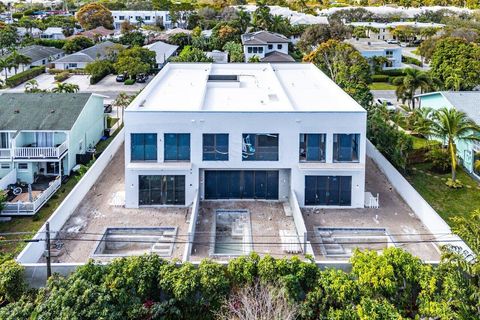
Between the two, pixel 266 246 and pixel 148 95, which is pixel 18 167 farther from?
pixel 266 246

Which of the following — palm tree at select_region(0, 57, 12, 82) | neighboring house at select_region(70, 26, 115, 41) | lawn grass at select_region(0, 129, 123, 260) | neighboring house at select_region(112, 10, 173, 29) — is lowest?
lawn grass at select_region(0, 129, 123, 260)

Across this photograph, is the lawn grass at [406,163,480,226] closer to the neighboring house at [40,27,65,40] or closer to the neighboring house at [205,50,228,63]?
the neighboring house at [205,50,228,63]

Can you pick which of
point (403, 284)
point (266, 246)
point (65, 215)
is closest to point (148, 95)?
point (65, 215)

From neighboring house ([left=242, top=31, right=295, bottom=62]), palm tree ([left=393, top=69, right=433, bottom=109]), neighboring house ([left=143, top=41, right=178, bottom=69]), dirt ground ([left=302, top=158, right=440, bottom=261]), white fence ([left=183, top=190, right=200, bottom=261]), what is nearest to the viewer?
white fence ([left=183, top=190, right=200, bottom=261])

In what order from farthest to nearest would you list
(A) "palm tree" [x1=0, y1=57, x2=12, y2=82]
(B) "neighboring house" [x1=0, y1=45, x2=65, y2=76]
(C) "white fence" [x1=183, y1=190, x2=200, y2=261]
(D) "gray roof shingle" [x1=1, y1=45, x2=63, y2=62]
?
1. (D) "gray roof shingle" [x1=1, y1=45, x2=63, y2=62]
2. (B) "neighboring house" [x1=0, y1=45, x2=65, y2=76]
3. (A) "palm tree" [x1=0, y1=57, x2=12, y2=82]
4. (C) "white fence" [x1=183, y1=190, x2=200, y2=261]

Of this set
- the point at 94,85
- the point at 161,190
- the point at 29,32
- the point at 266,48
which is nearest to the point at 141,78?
the point at 94,85

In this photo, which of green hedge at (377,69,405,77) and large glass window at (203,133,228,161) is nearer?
large glass window at (203,133,228,161)

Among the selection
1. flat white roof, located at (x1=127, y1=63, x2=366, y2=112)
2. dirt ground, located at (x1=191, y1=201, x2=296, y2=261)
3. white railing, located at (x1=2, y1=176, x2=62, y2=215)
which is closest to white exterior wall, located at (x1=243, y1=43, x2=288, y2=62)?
flat white roof, located at (x1=127, y1=63, x2=366, y2=112)
